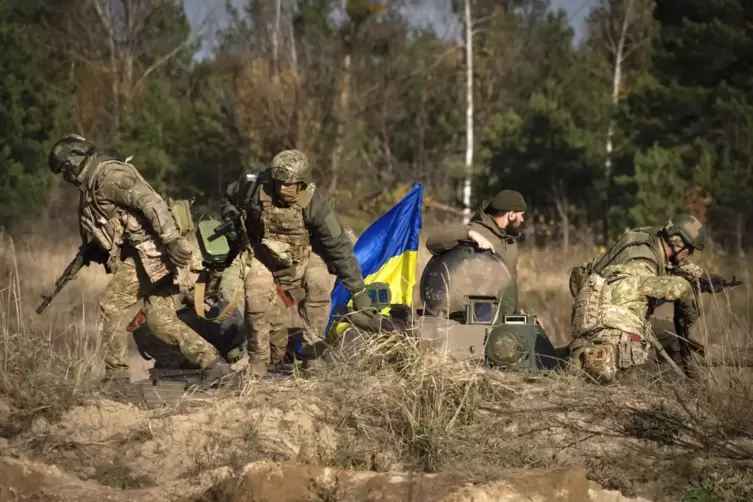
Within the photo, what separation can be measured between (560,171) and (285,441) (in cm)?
1824

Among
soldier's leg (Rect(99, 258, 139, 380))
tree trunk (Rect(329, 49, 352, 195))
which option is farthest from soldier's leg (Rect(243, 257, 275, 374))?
tree trunk (Rect(329, 49, 352, 195))

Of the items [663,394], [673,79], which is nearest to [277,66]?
[673,79]

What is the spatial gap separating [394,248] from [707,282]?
324 cm

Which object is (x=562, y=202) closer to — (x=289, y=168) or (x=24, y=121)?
(x=24, y=121)

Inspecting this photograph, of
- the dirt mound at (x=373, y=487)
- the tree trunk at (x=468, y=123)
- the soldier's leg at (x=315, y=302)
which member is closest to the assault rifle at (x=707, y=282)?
the soldier's leg at (x=315, y=302)

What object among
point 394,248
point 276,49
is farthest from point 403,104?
point 394,248

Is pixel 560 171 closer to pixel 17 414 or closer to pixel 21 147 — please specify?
pixel 21 147

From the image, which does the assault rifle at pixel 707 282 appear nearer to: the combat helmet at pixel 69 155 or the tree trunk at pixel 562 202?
the combat helmet at pixel 69 155

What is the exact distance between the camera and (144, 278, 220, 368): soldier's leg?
798 centimetres

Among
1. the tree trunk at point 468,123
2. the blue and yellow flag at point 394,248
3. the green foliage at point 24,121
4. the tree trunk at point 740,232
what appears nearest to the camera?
the blue and yellow flag at point 394,248

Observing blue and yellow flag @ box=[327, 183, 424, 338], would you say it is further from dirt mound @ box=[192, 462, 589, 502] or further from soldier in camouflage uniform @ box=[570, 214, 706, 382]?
dirt mound @ box=[192, 462, 589, 502]

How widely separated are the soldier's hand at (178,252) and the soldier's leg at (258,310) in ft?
2.28

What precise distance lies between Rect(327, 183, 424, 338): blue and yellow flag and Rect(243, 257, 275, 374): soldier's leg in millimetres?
2349

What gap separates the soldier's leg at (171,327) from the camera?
7.98m
